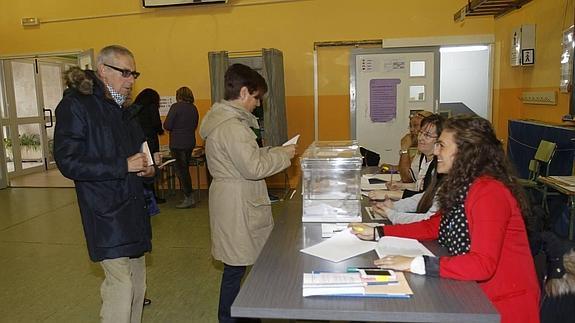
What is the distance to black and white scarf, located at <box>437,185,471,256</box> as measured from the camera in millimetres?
1584

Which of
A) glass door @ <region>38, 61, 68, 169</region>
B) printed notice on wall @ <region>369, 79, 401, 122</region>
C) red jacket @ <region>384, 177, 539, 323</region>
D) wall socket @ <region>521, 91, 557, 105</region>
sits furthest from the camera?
A: glass door @ <region>38, 61, 68, 169</region>

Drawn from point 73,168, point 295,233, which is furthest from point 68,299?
point 295,233

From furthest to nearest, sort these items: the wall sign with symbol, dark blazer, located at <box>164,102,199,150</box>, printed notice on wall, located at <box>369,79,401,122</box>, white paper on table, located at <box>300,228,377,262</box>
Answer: printed notice on wall, located at <box>369,79,401,122</box>, dark blazer, located at <box>164,102,199,150</box>, the wall sign with symbol, white paper on table, located at <box>300,228,377,262</box>

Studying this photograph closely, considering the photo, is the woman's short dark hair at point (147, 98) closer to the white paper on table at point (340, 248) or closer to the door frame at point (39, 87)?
the door frame at point (39, 87)

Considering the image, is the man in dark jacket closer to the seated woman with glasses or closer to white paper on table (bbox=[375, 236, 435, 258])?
white paper on table (bbox=[375, 236, 435, 258])

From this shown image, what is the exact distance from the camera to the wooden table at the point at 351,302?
1.23 metres

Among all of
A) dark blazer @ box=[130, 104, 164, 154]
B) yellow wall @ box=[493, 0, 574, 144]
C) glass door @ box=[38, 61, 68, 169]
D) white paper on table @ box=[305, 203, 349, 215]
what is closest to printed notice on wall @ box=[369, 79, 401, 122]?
yellow wall @ box=[493, 0, 574, 144]

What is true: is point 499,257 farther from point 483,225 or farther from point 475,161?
point 475,161

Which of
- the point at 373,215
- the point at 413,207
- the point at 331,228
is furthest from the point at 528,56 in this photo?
the point at 331,228

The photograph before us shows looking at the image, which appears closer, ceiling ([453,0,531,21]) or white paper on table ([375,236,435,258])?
white paper on table ([375,236,435,258])

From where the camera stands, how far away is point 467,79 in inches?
252

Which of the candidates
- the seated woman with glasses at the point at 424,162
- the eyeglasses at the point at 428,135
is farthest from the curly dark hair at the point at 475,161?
the eyeglasses at the point at 428,135

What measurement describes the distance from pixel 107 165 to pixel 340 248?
1001 mm

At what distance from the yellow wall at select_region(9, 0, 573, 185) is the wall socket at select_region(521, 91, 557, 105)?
1.08 feet
